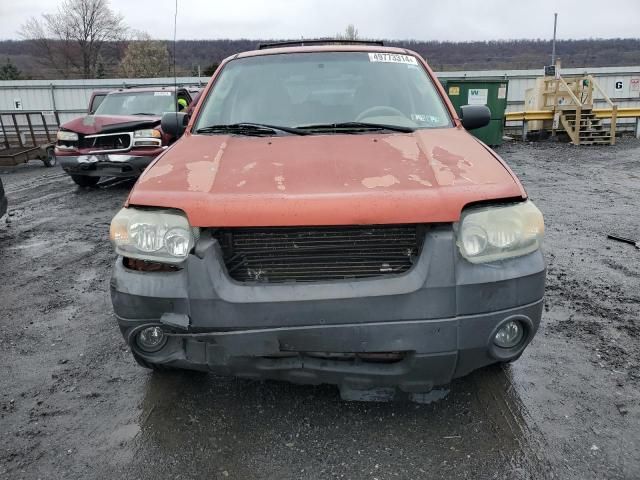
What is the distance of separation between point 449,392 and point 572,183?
322 inches

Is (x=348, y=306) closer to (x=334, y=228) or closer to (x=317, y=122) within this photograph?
(x=334, y=228)

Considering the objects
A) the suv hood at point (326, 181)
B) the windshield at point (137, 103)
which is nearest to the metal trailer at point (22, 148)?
the windshield at point (137, 103)

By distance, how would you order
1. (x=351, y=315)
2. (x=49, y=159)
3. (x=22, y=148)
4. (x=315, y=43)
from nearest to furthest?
(x=351, y=315) → (x=315, y=43) → (x=22, y=148) → (x=49, y=159)

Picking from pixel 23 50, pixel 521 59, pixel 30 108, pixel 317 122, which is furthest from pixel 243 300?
pixel 23 50

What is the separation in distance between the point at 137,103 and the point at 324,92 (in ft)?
24.0

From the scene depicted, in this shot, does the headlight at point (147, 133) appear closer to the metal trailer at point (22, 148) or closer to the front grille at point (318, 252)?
the metal trailer at point (22, 148)

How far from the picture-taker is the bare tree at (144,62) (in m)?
40.8

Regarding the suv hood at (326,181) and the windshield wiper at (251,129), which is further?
the windshield wiper at (251,129)

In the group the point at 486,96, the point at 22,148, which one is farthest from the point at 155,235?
the point at 486,96

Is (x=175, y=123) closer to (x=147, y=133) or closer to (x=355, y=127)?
(x=355, y=127)

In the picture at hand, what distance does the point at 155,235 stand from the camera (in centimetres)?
231

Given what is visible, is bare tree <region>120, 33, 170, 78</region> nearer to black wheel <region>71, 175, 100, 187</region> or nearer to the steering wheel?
black wheel <region>71, 175, 100, 187</region>

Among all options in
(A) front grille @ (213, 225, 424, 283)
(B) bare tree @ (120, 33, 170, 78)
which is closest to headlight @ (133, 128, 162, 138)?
(A) front grille @ (213, 225, 424, 283)

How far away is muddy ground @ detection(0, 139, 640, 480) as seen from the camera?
234 cm
